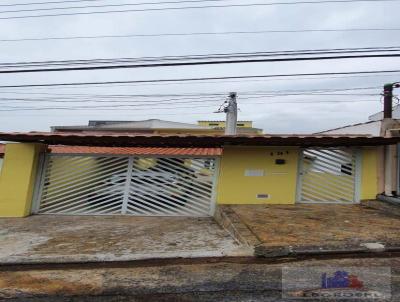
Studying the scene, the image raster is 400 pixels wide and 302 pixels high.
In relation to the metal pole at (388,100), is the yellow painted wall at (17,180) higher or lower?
lower

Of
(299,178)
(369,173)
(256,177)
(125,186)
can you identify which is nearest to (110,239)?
(125,186)

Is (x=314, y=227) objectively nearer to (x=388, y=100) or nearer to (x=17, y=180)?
(x=388, y=100)

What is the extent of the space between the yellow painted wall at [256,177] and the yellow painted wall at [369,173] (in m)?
2.27

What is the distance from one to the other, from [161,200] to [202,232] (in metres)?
3.45

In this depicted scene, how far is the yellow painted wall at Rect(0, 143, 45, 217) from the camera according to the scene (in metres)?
9.27

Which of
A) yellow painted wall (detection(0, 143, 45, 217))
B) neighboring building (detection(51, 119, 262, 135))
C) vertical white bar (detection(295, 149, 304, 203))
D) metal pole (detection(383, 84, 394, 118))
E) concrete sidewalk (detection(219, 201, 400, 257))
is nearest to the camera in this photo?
concrete sidewalk (detection(219, 201, 400, 257))

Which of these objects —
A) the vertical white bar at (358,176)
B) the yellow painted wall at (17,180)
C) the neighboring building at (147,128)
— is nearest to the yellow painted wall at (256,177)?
the vertical white bar at (358,176)

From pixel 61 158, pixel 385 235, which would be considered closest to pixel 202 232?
pixel 385 235

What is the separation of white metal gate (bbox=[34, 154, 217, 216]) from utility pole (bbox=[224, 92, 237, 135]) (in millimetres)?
5561

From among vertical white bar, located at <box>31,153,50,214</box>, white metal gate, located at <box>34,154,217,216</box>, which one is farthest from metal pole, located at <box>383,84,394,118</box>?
vertical white bar, located at <box>31,153,50,214</box>

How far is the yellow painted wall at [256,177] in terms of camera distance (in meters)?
9.45

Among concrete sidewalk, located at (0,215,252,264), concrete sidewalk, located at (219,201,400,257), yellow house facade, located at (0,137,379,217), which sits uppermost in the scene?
yellow house facade, located at (0,137,379,217)

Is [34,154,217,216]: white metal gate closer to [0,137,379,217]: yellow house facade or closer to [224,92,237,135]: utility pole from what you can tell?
[0,137,379,217]: yellow house facade

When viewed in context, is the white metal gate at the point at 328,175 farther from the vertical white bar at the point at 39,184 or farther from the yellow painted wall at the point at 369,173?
the vertical white bar at the point at 39,184
